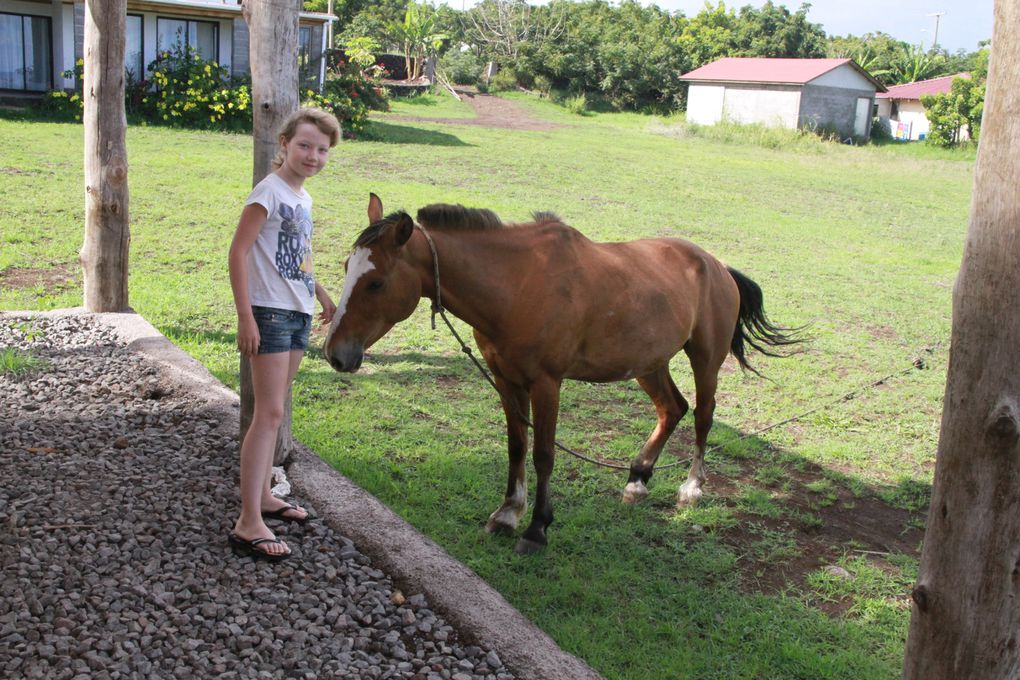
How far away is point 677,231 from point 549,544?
31.9 ft

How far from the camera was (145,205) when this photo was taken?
1221 centimetres

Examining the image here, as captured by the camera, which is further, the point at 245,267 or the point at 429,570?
the point at 429,570

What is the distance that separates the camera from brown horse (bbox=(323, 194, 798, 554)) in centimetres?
391

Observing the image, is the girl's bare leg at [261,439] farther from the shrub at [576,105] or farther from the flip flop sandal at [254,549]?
the shrub at [576,105]

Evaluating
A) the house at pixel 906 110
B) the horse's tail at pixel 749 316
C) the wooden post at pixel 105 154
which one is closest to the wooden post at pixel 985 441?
the horse's tail at pixel 749 316

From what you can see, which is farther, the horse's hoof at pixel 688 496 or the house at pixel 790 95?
the house at pixel 790 95

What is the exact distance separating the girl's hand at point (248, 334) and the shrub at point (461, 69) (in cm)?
4524

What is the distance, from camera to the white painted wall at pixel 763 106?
38156 mm

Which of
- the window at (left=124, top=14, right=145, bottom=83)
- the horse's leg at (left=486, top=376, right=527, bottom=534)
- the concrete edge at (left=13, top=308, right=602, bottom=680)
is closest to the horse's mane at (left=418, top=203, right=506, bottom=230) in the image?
the horse's leg at (left=486, top=376, right=527, bottom=534)

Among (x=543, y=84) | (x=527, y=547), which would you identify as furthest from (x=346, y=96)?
(x=543, y=84)

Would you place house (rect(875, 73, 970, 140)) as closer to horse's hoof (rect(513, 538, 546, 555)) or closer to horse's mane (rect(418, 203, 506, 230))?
horse's mane (rect(418, 203, 506, 230))

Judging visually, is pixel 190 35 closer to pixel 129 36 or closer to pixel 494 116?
pixel 129 36

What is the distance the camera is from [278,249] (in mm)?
3561

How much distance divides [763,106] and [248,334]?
39.2 metres
